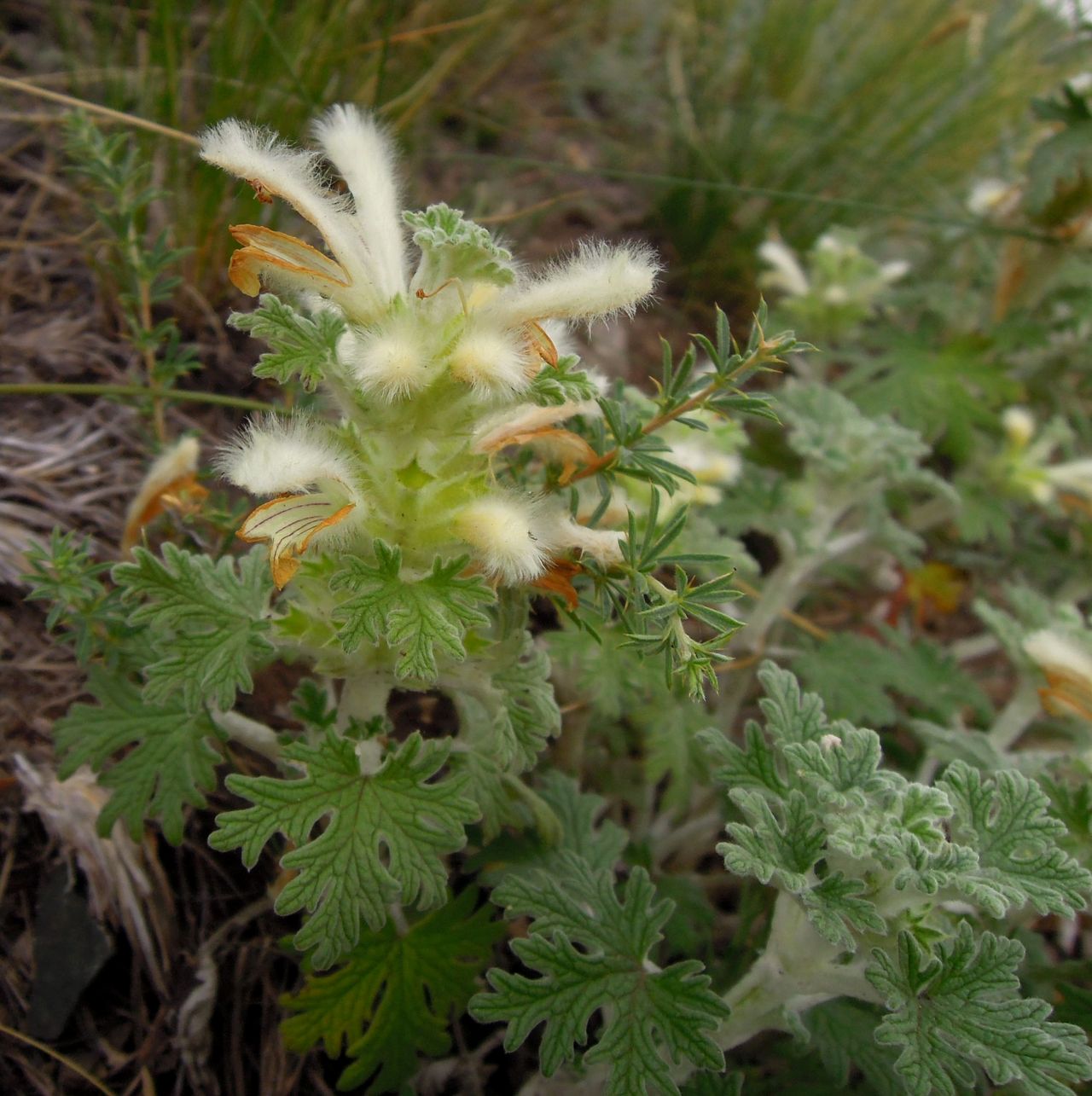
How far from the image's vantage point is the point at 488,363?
3.22 ft

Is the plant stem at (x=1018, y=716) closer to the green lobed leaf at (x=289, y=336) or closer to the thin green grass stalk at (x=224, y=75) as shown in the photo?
the green lobed leaf at (x=289, y=336)

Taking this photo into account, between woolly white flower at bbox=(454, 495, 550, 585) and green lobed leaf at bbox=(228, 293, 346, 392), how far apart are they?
0.77ft

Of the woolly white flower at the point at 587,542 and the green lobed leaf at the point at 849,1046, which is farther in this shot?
the green lobed leaf at the point at 849,1046

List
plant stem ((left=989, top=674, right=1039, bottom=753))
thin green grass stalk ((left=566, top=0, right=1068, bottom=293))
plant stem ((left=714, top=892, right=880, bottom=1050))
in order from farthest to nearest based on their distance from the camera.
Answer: thin green grass stalk ((left=566, top=0, right=1068, bottom=293)), plant stem ((left=989, top=674, right=1039, bottom=753)), plant stem ((left=714, top=892, right=880, bottom=1050))

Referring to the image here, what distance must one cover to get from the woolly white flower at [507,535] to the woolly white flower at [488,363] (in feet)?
0.44

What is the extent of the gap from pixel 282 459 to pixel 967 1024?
1002mm

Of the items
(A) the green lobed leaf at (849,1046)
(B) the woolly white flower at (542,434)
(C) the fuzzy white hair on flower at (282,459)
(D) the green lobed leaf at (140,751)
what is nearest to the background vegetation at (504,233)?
(A) the green lobed leaf at (849,1046)

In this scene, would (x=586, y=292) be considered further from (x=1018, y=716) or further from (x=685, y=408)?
(x=1018, y=716)

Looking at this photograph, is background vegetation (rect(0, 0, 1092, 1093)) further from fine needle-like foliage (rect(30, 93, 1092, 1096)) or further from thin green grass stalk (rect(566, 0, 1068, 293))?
fine needle-like foliage (rect(30, 93, 1092, 1096))

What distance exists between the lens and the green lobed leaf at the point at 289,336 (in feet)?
3.20

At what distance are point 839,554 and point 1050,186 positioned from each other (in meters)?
1.07

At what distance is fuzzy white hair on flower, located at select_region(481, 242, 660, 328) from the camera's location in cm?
104

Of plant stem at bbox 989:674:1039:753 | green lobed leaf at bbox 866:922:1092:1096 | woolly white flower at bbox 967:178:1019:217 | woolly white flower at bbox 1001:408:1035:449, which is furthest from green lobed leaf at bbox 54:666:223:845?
woolly white flower at bbox 967:178:1019:217

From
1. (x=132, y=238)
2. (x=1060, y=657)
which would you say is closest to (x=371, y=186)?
(x=132, y=238)
